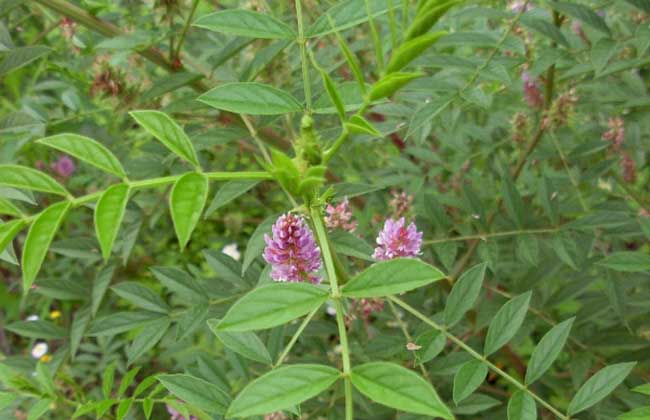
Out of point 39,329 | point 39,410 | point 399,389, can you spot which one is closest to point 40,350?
point 39,329

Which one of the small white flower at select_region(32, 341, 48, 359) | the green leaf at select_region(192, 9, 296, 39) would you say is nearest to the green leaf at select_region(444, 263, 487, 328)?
the green leaf at select_region(192, 9, 296, 39)

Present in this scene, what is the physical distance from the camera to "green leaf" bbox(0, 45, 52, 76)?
4.22 ft

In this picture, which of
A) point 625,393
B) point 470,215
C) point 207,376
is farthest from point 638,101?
point 207,376

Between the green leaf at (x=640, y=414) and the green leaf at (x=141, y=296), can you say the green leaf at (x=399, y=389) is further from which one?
the green leaf at (x=141, y=296)

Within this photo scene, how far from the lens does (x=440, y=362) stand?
1175 mm

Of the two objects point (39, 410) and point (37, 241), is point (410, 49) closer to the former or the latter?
point (37, 241)

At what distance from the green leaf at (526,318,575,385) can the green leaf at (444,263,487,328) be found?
0.38 feet

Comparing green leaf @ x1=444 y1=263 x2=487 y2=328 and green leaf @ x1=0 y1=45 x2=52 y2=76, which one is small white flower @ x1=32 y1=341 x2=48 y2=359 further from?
green leaf @ x1=444 y1=263 x2=487 y2=328

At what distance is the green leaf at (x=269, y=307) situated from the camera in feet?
2.34

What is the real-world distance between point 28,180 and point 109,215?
13 centimetres

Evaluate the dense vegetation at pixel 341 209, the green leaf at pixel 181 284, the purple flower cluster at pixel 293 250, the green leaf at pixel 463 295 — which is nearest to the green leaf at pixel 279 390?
the dense vegetation at pixel 341 209

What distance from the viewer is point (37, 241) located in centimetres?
77

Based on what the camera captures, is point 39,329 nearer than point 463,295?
No

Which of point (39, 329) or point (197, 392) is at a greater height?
point (197, 392)
